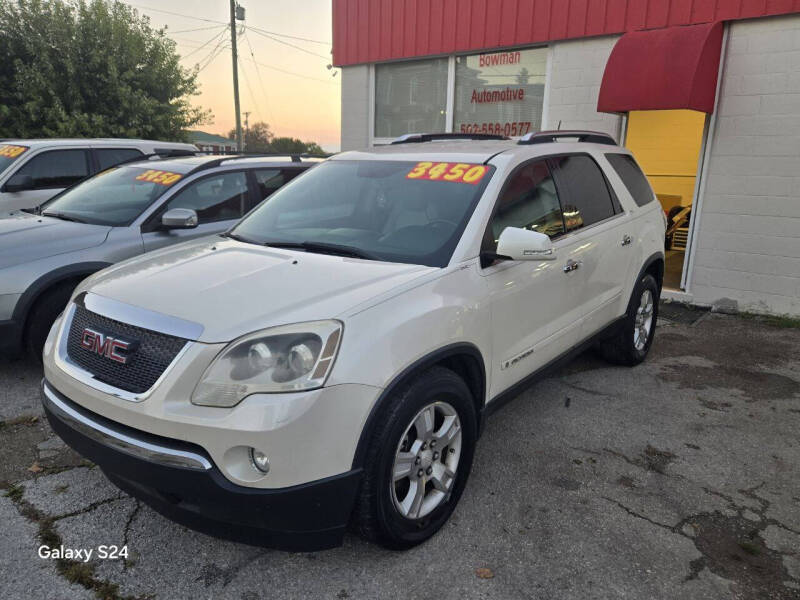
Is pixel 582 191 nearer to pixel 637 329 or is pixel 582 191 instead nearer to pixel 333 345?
pixel 637 329

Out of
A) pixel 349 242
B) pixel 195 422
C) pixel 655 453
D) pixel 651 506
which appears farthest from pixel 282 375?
pixel 655 453

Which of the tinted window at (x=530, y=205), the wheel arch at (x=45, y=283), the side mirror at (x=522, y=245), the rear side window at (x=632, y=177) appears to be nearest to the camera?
the side mirror at (x=522, y=245)

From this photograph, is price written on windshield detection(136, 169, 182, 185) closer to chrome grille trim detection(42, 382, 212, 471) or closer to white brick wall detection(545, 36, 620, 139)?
chrome grille trim detection(42, 382, 212, 471)

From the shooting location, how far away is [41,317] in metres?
4.35

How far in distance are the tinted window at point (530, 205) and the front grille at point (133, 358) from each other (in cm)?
162

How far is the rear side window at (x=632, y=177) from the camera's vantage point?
15.6 ft

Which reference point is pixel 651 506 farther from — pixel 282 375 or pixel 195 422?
pixel 195 422

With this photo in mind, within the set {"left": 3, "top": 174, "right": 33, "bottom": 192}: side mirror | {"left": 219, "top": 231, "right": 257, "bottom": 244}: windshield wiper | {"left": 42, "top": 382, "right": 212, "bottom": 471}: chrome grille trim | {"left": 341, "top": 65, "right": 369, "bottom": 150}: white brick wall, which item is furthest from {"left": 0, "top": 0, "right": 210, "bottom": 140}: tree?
{"left": 42, "top": 382, "right": 212, "bottom": 471}: chrome grille trim

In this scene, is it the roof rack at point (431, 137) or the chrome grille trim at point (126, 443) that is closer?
the chrome grille trim at point (126, 443)

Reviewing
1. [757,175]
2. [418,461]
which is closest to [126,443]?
→ [418,461]

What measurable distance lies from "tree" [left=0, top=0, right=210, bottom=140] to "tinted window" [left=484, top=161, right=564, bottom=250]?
15.4m

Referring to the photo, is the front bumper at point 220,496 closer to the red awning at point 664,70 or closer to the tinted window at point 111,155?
the red awning at point 664,70

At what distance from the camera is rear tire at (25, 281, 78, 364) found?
14.2 ft

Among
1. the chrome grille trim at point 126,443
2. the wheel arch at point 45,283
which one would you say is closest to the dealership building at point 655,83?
the wheel arch at point 45,283
